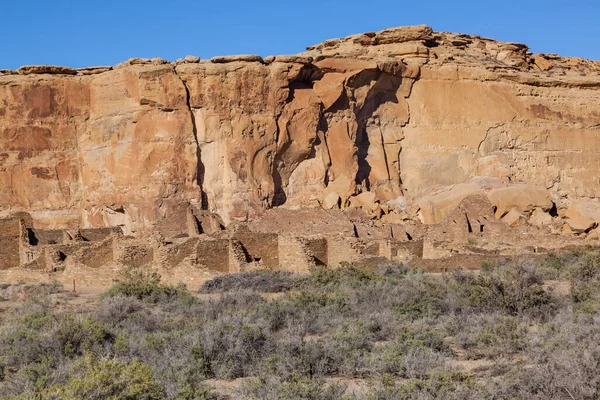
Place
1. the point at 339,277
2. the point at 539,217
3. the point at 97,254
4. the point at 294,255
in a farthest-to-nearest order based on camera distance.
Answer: the point at 539,217, the point at 97,254, the point at 294,255, the point at 339,277

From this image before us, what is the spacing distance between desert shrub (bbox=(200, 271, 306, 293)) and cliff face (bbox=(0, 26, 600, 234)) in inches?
665

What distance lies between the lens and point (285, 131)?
3825 centimetres

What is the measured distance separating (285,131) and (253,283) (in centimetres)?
2105

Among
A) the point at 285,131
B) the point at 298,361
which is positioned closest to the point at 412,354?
the point at 298,361

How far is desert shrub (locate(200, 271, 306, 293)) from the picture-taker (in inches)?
690

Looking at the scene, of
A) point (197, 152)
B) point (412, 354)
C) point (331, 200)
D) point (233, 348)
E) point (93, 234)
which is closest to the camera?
point (412, 354)

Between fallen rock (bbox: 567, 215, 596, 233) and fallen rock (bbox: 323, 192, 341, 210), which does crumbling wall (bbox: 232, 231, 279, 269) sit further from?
fallen rock (bbox: 567, 215, 596, 233)

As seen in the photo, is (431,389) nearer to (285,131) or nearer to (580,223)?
(580,223)

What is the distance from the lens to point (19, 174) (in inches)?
1540

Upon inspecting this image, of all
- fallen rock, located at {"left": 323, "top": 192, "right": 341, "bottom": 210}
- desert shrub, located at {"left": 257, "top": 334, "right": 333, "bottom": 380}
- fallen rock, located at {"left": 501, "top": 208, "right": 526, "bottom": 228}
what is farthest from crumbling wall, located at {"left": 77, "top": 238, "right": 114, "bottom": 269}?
fallen rock, located at {"left": 501, "top": 208, "right": 526, "bottom": 228}

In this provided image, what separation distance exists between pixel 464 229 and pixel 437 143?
1495 centimetres

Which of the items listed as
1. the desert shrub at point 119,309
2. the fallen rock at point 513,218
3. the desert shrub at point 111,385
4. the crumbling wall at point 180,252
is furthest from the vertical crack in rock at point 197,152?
the desert shrub at point 111,385

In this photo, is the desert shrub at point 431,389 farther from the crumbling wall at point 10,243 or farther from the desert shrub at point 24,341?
the crumbling wall at point 10,243

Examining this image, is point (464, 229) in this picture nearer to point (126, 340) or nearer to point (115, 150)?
point (115, 150)
